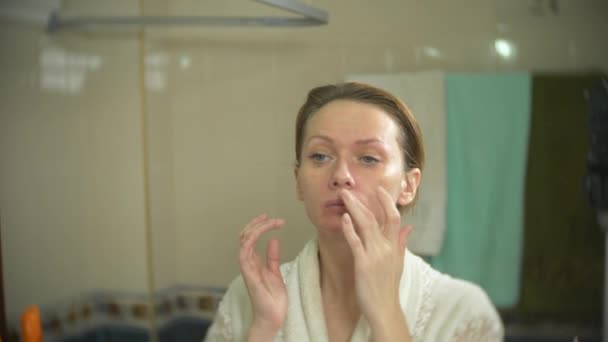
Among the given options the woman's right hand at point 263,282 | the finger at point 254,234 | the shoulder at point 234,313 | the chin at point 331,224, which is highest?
the chin at point 331,224

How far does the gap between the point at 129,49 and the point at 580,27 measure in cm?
87

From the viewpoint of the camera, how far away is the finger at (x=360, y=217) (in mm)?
562

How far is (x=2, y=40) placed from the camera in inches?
39.4

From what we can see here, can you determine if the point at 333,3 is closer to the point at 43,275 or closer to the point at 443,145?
the point at 443,145

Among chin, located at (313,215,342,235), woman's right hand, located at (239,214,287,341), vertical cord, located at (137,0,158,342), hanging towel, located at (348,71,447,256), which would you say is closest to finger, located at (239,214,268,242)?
woman's right hand, located at (239,214,287,341)

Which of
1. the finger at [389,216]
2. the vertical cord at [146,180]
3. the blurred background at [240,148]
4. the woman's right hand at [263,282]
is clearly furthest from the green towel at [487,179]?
the vertical cord at [146,180]

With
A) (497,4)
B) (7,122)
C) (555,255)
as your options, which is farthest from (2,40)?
(555,255)

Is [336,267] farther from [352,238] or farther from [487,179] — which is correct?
[487,179]

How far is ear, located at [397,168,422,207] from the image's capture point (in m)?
0.60

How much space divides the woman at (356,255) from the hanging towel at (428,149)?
0.02 m

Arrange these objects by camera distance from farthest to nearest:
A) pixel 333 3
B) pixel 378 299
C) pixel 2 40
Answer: pixel 2 40 < pixel 333 3 < pixel 378 299

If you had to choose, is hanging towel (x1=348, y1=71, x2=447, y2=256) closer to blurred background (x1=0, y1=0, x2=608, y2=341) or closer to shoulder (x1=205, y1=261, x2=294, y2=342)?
blurred background (x1=0, y1=0, x2=608, y2=341)

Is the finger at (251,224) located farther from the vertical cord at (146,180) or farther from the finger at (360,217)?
the vertical cord at (146,180)

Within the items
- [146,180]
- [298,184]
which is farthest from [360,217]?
[146,180]
